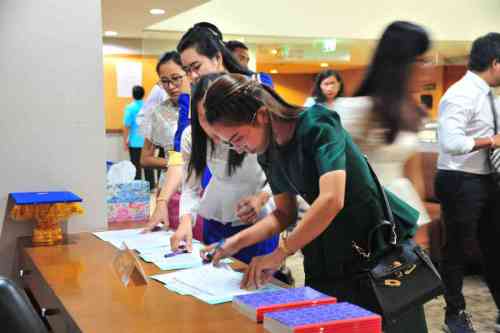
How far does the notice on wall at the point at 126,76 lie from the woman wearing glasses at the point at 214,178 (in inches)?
356

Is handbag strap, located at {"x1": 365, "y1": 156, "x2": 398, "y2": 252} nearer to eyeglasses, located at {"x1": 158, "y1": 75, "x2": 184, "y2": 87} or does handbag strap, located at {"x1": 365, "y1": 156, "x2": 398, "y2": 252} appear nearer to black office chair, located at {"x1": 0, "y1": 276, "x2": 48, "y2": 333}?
black office chair, located at {"x1": 0, "y1": 276, "x2": 48, "y2": 333}

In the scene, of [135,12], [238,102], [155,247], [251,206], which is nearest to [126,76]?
[135,12]

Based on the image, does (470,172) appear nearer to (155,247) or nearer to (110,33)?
(155,247)

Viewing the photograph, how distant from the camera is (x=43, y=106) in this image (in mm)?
2568

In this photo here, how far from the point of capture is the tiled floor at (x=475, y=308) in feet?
11.3

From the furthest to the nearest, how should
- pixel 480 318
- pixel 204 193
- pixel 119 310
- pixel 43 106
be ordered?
1. pixel 480 318
2. pixel 43 106
3. pixel 204 193
4. pixel 119 310

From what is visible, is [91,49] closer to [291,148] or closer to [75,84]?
[75,84]

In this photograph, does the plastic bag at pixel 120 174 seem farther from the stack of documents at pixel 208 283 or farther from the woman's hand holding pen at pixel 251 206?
the stack of documents at pixel 208 283

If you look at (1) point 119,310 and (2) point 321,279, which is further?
(2) point 321,279

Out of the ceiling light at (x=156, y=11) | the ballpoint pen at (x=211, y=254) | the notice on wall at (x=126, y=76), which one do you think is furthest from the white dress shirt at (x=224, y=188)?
the notice on wall at (x=126, y=76)

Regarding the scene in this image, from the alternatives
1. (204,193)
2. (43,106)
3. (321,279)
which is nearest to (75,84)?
(43,106)

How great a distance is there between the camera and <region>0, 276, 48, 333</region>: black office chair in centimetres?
123

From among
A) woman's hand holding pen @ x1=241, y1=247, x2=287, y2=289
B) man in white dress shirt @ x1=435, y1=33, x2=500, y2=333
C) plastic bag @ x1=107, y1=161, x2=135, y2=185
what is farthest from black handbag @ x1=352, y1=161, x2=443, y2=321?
plastic bag @ x1=107, y1=161, x2=135, y2=185

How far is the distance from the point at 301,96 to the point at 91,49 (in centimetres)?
1519
